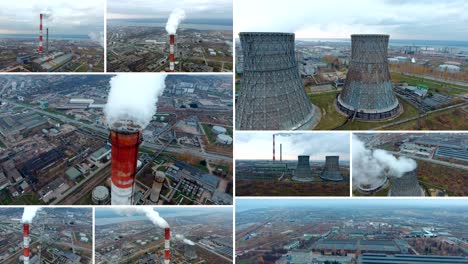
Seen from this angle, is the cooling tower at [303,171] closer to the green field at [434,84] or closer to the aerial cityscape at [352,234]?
the aerial cityscape at [352,234]

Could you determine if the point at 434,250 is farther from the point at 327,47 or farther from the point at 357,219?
the point at 327,47

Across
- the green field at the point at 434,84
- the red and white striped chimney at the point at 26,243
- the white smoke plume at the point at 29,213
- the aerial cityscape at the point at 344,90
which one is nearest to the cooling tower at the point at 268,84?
the aerial cityscape at the point at 344,90

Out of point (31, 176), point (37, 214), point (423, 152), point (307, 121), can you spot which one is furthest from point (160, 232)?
point (423, 152)

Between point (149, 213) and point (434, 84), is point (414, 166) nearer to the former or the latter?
point (149, 213)

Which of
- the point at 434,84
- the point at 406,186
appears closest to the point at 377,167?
the point at 406,186

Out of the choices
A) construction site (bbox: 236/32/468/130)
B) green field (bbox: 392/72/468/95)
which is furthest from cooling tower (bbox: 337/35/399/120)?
green field (bbox: 392/72/468/95)

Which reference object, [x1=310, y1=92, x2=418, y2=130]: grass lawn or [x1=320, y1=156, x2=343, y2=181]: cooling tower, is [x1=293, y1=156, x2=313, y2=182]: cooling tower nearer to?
[x1=320, y1=156, x2=343, y2=181]: cooling tower
